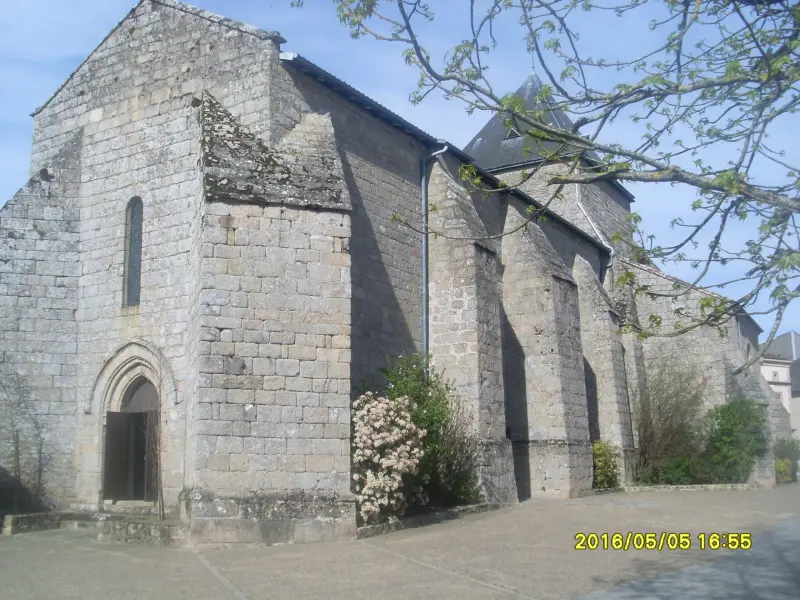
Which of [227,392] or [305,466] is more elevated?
[227,392]

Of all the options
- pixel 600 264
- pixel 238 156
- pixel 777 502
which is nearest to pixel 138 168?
pixel 238 156

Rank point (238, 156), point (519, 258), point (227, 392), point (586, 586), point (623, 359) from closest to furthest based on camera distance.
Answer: point (586, 586)
point (227, 392)
point (238, 156)
point (519, 258)
point (623, 359)

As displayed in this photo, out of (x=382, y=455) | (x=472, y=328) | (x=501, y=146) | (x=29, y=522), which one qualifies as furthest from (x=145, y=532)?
(x=501, y=146)

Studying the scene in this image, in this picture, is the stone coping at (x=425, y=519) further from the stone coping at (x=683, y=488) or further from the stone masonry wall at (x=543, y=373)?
the stone coping at (x=683, y=488)

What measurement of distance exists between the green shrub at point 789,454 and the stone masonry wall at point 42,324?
18544 millimetres

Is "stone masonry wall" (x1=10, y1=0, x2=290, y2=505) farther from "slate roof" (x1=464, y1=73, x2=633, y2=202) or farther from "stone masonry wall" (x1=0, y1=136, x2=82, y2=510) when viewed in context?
"slate roof" (x1=464, y1=73, x2=633, y2=202)

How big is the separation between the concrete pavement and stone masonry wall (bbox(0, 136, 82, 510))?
5.26 ft

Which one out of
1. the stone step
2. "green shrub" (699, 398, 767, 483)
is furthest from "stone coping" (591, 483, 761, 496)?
the stone step

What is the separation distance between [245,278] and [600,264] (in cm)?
1513

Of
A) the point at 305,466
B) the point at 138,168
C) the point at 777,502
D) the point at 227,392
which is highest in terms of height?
the point at 138,168

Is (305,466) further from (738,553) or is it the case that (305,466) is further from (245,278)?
(738,553)

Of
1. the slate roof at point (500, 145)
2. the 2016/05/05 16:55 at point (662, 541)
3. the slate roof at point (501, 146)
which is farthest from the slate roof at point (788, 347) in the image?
the 2016/05/05 16:55 at point (662, 541)

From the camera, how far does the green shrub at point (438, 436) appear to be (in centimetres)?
1098

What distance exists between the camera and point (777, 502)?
44.2 feet
